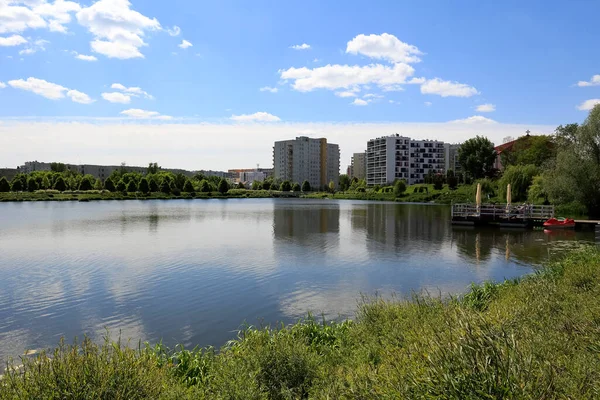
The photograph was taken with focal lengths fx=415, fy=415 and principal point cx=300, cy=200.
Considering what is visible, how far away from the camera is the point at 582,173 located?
146 feet

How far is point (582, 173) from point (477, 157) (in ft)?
215

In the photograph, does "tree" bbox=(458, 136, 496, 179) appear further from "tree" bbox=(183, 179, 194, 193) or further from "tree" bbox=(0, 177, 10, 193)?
"tree" bbox=(0, 177, 10, 193)

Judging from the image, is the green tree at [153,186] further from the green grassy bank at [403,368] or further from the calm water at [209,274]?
the green grassy bank at [403,368]

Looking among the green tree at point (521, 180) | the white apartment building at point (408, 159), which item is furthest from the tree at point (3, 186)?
the white apartment building at point (408, 159)

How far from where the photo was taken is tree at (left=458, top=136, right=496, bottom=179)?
108 metres

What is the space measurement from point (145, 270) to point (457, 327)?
19.0m

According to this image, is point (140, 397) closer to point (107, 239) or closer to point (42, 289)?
point (42, 289)

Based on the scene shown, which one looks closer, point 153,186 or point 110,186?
point 110,186

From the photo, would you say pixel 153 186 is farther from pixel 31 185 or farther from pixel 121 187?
pixel 31 185

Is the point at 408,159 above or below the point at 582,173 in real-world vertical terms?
above

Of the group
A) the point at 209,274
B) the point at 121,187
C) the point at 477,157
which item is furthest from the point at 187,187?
the point at 209,274

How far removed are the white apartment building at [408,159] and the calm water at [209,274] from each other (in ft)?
424

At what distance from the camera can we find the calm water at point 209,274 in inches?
516

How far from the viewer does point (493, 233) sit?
1542 inches
